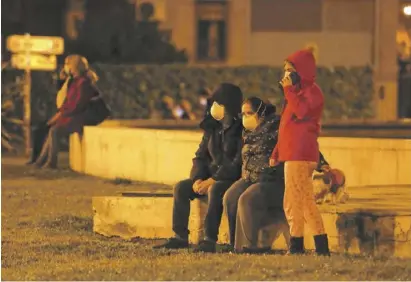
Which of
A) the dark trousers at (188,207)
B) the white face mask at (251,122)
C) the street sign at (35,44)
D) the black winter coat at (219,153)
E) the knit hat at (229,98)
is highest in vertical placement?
the street sign at (35,44)

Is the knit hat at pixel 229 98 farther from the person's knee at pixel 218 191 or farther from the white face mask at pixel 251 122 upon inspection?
the person's knee at pixel 218 191

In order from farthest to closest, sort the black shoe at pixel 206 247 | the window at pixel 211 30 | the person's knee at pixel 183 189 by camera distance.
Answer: the window at pixel 211 30, the person's knee at pixel 183 189, the black shoe at pixel 206 247

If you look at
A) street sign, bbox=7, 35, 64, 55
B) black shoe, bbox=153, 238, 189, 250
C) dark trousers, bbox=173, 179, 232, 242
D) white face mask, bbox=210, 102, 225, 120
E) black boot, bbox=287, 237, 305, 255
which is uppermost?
street sign, bbox=7, 35, 64, 55

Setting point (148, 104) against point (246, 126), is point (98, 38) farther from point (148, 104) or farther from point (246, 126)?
point (246, 126)

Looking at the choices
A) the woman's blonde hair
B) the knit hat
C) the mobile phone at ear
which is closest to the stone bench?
the woman's blonde hair

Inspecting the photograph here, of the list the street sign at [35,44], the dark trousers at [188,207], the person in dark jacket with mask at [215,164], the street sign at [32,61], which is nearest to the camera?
the dark trousers at [188,207]

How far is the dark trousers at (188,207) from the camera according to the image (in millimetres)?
12039

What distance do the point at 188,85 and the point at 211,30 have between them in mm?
11851

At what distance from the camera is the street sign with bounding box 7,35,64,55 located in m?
26.3

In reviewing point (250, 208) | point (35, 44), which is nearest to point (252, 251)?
point (250, 208)

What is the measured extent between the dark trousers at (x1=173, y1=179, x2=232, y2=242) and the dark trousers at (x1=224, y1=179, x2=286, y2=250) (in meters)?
0.17

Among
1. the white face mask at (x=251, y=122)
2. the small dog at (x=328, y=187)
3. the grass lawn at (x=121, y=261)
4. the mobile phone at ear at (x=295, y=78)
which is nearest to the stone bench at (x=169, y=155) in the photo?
the grass lawn at (x=121, y=261)

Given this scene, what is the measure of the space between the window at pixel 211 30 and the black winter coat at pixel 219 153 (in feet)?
102

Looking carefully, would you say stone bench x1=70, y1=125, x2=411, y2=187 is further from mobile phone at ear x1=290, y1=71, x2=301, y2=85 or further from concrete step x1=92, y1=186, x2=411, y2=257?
mobile phone at ear x1=290, y1=71, x2=301, y2=85
